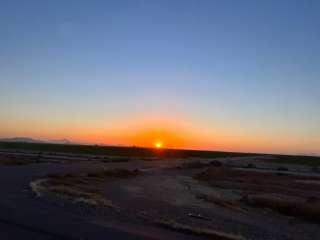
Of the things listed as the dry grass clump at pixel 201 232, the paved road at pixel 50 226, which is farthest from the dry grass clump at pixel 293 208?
the paved road at pixel 50 226

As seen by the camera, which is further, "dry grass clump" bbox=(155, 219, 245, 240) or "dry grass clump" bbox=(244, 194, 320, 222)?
"dry grass clump" bbox=(244, 194, 320, 222)

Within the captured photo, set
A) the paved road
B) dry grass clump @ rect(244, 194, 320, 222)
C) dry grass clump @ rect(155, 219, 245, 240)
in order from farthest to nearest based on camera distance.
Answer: dry grass clump @ rect(244, 194, 320, 222), dry grass clump @ rect(155, 219, 245, 240), the paved road

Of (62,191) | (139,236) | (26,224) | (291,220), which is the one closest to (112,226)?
(139,236)

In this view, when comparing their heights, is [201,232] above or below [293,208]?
above

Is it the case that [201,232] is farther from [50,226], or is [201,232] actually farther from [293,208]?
[293,208]

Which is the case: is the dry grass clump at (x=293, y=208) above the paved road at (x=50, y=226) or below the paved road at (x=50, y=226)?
below

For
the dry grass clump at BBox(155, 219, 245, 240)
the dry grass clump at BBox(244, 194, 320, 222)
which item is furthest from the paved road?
the dry grass clump at BBox(244, 194, 320, 222)

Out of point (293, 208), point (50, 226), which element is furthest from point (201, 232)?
point (293, 208)

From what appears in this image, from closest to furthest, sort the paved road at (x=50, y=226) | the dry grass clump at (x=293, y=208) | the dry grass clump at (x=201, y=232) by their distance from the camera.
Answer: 1. the paved road at (x=50, y=226)
2. the dry grass clump at (x=201, y=232)
3. the dry grass clump at (x=293, y=208)

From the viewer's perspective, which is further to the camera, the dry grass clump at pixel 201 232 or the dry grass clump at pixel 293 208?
the dry grass clump at pixel 293 208

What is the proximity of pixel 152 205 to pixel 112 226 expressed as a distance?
9.01 m

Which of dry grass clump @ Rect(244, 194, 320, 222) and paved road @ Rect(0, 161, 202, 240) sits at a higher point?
paved road @ Rect(0, 161, 202, 240)

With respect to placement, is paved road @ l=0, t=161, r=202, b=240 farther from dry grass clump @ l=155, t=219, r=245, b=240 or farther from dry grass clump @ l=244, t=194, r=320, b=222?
dry grass clump @ l=244, t=194, r=320, b=222

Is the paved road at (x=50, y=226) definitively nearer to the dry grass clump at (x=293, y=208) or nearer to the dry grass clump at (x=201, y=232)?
the dry grass clump at (x=201, y=232)
